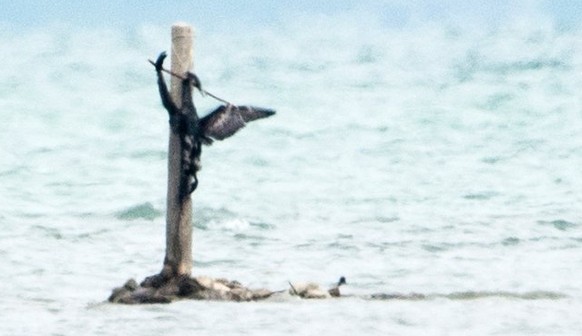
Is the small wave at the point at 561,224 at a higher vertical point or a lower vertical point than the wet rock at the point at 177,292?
higher

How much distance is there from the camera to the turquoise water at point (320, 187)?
17.0 metres

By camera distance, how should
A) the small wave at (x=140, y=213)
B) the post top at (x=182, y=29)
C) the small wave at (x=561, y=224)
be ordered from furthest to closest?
the small wave at (x=140, y=213) → the small wave at (x=561, y=224) → the post top at (x=182, y=29)

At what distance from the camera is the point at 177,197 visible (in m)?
16.5

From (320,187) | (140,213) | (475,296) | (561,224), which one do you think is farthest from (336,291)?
(320,187)

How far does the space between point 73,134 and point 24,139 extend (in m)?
1.33

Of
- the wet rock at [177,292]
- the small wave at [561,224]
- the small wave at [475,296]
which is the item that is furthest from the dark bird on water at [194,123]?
the small wave at [561,224]

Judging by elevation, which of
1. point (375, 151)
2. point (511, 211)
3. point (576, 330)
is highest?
point (375, 151)

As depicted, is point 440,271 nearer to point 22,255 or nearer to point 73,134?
point 22,255

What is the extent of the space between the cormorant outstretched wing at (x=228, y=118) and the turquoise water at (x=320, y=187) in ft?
4.63

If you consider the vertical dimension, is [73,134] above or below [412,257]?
above

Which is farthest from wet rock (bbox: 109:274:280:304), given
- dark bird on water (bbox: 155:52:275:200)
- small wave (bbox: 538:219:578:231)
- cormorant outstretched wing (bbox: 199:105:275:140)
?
small wave (bbox: 538:219:578:231)

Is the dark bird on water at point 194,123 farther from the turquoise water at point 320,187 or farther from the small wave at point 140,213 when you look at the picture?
the small wave at point 140,213

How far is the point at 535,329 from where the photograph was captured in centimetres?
1606

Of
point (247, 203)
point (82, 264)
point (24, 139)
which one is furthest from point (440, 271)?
point (24, 139)
